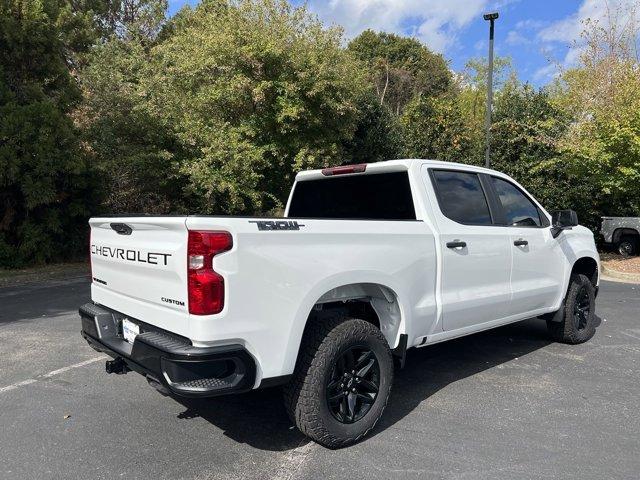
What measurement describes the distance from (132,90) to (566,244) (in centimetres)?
1355

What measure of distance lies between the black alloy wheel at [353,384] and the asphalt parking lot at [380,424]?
0.24 m

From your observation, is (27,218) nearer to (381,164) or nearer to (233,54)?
(233,54)

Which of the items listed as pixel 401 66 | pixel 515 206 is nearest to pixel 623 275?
pixel 515 206

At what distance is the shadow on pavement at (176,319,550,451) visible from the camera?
12.0 feet

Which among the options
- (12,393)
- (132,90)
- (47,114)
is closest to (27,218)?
(47,114)

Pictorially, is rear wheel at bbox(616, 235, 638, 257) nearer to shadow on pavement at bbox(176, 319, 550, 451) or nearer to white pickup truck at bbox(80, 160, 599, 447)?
shadow on pavement at bbox(176, 319, 550, 451)

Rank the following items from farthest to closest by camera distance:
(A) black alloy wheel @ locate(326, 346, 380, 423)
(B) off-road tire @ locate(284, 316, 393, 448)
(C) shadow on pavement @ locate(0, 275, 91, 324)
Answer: (C) shadow on pavement @ locate(0, 275, 91, 324) → (A) black alloy wheel @ locate(326, 346, 380, 423) → (B) off-road tire @ locate(284, 316, 393, 448)

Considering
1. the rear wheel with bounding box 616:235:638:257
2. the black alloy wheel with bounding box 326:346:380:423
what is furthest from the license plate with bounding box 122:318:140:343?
the rear wheel with bounding box 616:235:638:257

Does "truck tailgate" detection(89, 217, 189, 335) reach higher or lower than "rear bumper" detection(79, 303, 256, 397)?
higher

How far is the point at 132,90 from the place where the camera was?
15383 millimetres

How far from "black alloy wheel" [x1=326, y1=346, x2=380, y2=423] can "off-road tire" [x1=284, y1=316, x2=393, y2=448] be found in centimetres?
5

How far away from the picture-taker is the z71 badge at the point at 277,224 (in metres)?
2.94

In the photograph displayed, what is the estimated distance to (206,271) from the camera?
280 centimetres

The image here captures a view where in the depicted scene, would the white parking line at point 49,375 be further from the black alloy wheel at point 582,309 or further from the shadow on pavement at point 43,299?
the black alloy wheel at point 582,309
